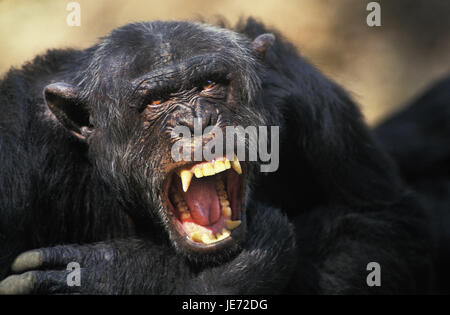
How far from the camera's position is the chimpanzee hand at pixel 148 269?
3443 millimetres

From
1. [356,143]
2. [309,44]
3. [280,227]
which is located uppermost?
[309,44]

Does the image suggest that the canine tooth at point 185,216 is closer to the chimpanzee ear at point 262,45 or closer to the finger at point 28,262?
the finger at point 28,262

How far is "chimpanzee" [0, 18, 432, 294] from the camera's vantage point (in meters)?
3.61

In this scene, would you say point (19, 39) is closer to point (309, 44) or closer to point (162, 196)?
point (309, 44)

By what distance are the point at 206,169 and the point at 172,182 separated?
43 centimetres

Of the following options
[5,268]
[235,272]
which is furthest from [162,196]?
[5,268]

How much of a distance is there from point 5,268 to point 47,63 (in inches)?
58.2

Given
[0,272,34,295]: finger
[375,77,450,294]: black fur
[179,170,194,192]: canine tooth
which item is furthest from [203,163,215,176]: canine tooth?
[375,77,450,294]: black fur

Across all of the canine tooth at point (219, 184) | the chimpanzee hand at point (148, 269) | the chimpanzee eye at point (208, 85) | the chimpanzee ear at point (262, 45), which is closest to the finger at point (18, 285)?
the chimpanzee hand at point (148, 269)

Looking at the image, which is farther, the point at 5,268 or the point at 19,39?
the point at 19,39

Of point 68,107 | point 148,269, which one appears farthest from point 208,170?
point 68,107

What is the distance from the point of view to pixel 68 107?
3.83 m

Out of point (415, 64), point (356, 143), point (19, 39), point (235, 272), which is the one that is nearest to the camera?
point (235, 272)
